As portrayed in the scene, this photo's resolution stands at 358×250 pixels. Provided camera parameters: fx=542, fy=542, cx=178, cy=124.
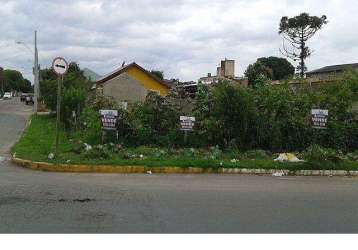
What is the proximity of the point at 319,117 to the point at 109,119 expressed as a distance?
23.3ft

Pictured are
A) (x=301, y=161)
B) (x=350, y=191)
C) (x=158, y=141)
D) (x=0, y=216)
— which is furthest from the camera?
(x=158, y=141)

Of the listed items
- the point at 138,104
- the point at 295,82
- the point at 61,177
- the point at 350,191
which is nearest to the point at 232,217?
the point at 350,191

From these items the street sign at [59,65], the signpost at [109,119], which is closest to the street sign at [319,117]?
the signpost at [109,119]

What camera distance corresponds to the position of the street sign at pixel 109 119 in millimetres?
18688

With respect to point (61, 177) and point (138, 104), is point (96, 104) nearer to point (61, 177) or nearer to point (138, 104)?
point (138, 104)

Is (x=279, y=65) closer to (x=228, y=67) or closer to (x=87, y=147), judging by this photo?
(x=228, y=67)

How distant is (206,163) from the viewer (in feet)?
50.6

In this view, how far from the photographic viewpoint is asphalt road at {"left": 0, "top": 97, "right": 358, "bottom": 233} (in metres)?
7.86

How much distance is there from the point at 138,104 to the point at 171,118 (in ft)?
Answer: 5.05

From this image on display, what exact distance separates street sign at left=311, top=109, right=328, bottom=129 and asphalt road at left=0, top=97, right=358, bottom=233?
3916 mm

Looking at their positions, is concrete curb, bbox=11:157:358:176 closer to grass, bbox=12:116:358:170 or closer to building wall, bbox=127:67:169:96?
grass, bbox=12:116:358:170

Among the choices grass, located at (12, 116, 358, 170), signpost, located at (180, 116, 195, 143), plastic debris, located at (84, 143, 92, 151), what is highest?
signpost, located at (180, 116, 195, 143)

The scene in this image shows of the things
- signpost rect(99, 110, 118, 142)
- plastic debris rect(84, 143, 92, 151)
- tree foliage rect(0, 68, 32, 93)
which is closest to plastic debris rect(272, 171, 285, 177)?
plastic debris rect(84, 143, 92, 151)

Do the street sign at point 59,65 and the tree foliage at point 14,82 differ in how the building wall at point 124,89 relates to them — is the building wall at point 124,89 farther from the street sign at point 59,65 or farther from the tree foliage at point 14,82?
the tree foliage at point 14,82
